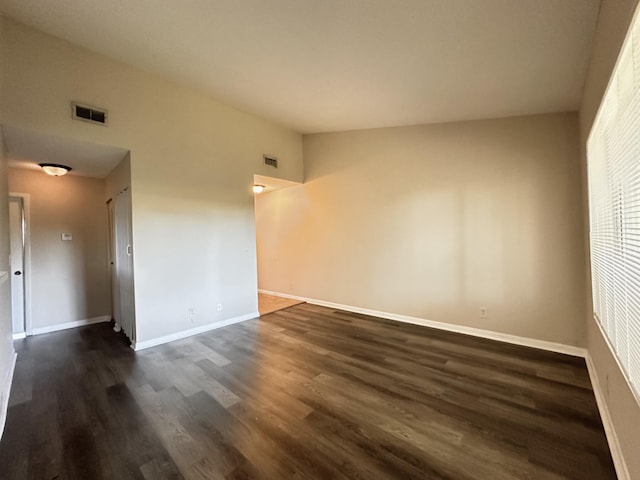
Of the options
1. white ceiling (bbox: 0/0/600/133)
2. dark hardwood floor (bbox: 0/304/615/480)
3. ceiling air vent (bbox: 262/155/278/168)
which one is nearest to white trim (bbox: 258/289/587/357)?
dark hardwood floor (bbox: 0/304/615/480)

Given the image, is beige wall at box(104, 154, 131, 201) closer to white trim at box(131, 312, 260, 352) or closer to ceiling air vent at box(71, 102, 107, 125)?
ceiling air vent at box(71, 102, 107, 125)

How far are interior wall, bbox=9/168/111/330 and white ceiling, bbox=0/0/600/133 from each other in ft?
8.59

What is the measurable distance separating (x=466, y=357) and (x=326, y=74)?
3.51m

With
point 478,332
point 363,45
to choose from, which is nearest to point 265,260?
point 478,332

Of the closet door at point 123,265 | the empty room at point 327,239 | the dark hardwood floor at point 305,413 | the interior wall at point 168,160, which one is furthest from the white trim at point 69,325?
the interior wall at point 168,160

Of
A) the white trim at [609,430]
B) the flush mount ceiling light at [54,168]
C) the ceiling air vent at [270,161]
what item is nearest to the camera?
the white trim at [609,430]

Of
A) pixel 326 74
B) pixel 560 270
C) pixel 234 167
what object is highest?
pixel 326 74

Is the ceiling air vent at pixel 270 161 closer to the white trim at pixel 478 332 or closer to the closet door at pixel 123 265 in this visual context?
the closet door at pixel 123 265

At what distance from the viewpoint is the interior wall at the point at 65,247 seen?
13.4 ft

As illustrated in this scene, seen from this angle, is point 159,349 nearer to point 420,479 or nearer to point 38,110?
point 38,110

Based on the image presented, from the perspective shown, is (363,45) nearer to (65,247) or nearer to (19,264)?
(65,247)

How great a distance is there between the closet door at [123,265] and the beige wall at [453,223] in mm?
3021

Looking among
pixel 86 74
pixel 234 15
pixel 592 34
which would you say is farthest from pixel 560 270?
pixel 86 74

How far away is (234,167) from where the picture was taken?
432 cm
